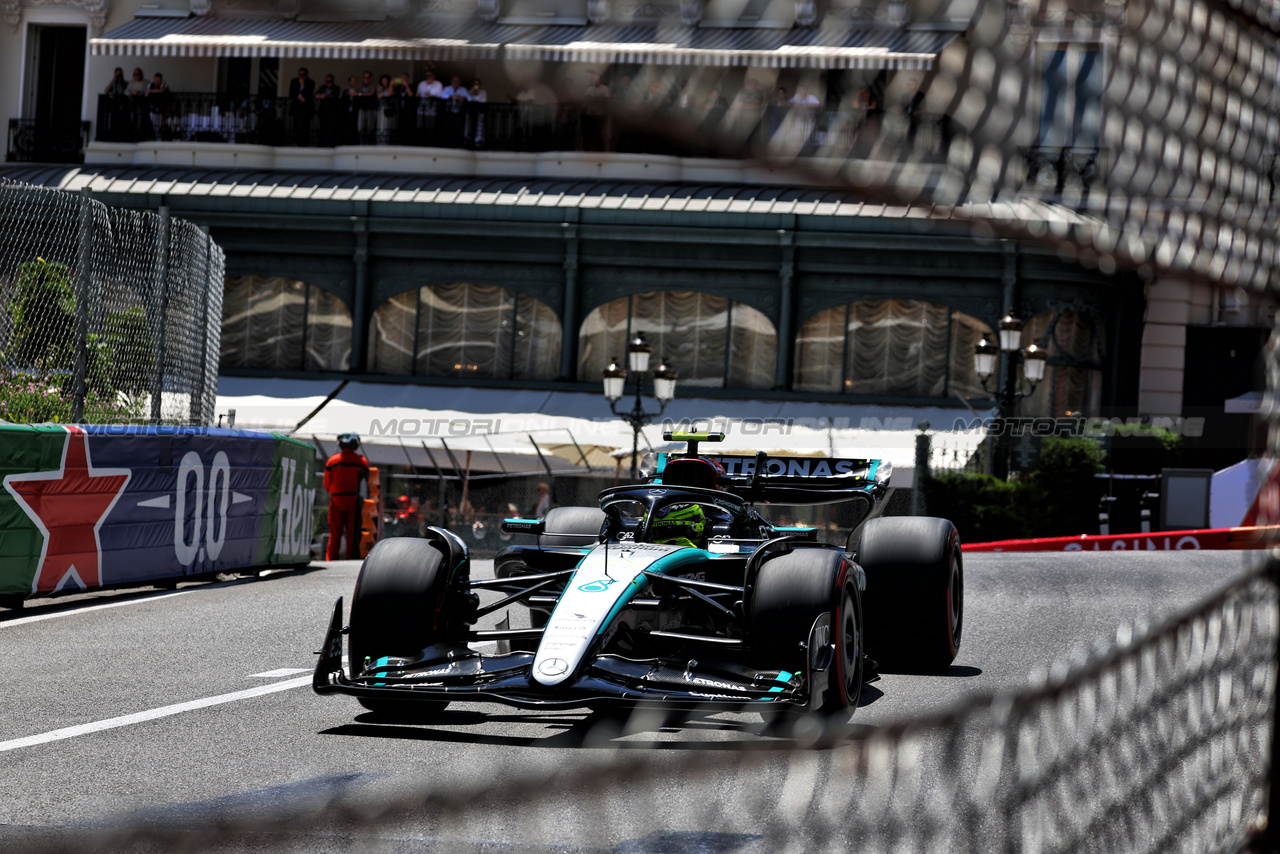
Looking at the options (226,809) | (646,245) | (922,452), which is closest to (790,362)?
(646,245)

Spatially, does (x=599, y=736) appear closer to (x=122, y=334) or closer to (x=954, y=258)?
(x=122, y=334)

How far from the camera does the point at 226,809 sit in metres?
4.39

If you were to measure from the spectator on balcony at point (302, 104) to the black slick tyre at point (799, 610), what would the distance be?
23.8 meters

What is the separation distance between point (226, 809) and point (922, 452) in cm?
1775

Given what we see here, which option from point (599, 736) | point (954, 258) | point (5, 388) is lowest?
point (599, 736)

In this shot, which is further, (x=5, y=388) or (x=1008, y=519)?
(x=1008, y=519)

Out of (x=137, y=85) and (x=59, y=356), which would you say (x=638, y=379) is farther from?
(x=137, y=85)

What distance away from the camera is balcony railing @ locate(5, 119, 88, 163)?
1219 inches

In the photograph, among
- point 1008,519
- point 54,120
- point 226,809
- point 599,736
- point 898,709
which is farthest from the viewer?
point 54,120

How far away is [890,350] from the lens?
27188 millimetres

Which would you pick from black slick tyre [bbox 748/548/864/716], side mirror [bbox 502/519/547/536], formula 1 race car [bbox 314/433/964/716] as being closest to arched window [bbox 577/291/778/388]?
side mirror [bbox 502/519/547/536]

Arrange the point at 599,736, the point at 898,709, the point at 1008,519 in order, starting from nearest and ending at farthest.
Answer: the point at 599,736, the point at 898,709, the point at 1008,519

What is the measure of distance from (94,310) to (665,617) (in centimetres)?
694

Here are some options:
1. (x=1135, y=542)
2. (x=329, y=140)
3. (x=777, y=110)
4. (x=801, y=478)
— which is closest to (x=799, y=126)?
(x=777, y=110)
